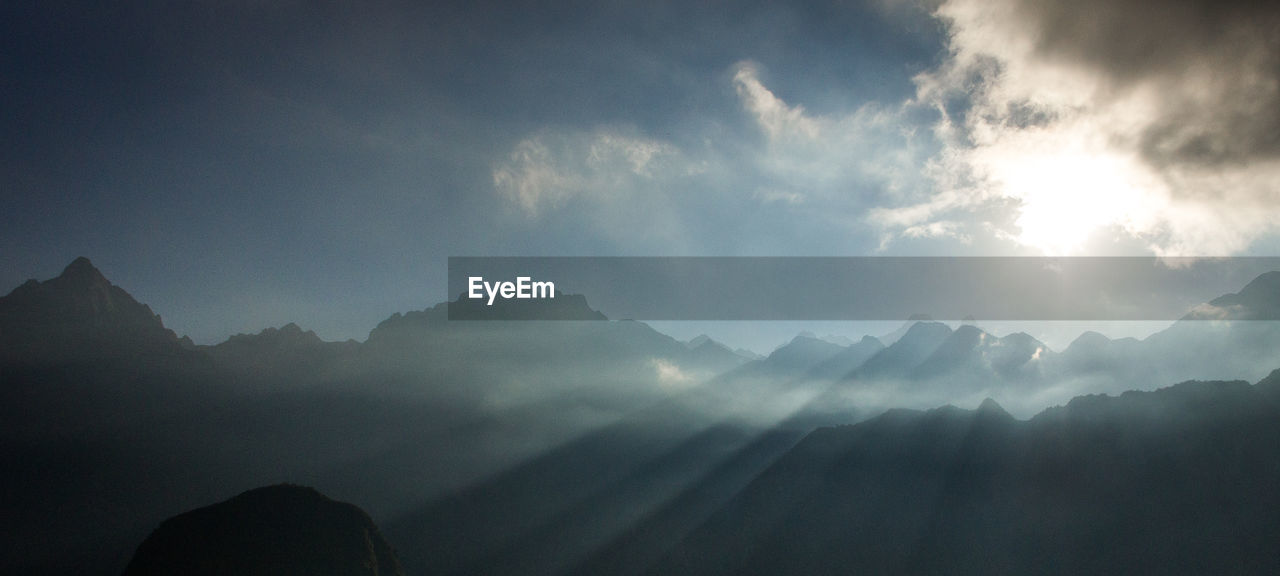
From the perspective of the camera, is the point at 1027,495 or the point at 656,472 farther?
the point at 656,472

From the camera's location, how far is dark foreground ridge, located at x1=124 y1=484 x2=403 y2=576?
126ft

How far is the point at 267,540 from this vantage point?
4141 cm

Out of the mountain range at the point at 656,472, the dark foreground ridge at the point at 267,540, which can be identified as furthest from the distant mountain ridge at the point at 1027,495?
the dark foreground ridge at the point at 267,540

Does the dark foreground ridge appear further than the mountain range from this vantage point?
No

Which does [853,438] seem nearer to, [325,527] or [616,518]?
[616,518]

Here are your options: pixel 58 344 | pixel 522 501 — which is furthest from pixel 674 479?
pixel 58 344

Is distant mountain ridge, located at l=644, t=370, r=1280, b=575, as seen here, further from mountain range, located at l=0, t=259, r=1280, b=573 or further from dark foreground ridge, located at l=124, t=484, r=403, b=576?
dark foreground ridge, located at l=124, t=484, r=403, b=576

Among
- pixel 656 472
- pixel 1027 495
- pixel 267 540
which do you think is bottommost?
pixel 656 472

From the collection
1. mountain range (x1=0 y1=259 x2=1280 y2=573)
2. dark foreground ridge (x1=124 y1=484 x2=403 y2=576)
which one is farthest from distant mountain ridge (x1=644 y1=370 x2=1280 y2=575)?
dark foreground ridge (x1=124 y1=484 x2=403 y2=576)

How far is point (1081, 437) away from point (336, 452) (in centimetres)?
22175

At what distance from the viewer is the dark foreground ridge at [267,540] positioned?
126ft

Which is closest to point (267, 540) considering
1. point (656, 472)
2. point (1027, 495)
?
point (656, 472)

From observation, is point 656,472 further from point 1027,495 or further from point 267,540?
point 267,540

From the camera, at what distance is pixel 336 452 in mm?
161875
